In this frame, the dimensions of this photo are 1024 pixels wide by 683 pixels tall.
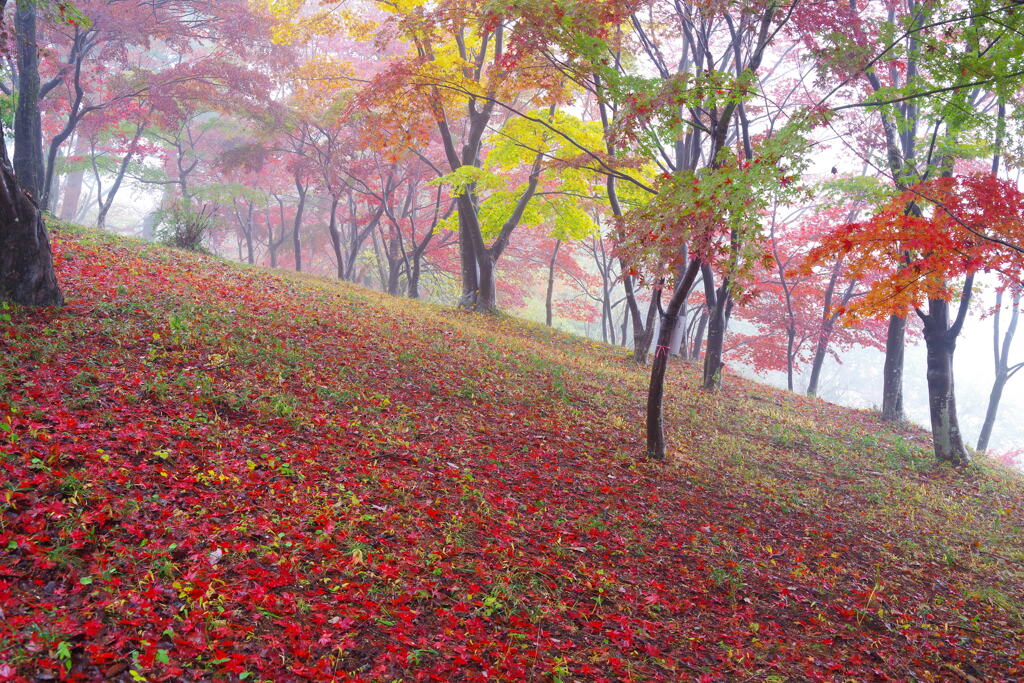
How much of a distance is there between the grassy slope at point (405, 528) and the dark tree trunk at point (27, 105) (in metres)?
4.15

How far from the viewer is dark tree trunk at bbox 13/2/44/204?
1162cm

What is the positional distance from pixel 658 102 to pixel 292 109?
17023mm

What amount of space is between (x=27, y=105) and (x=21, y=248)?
771 cm

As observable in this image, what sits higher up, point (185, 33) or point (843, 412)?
point (185, 33)

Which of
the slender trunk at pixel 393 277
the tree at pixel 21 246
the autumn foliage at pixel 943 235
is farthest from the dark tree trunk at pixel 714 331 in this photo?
the slender trunk at pixel 393 277

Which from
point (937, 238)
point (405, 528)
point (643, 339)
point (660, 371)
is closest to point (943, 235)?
point (937, 238)

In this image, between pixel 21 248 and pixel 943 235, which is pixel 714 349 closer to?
pixel 943 235

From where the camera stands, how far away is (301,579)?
150 inches

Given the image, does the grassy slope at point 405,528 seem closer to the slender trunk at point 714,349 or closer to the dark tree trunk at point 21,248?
the dark tree trunk at point 21,248

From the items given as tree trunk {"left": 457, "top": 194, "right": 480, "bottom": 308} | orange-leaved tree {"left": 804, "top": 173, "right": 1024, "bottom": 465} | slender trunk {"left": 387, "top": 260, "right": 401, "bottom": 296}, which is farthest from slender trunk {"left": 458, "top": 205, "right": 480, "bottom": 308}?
orange-leaved tree {"left": 804, "top": 173, "right": 1024, "bottom": 465}

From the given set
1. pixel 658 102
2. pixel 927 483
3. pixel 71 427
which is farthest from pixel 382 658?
pixel 927 483

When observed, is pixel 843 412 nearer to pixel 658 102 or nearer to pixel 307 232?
pixel 658 102

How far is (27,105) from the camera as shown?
1174 cm

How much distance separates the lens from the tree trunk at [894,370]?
530 inches
